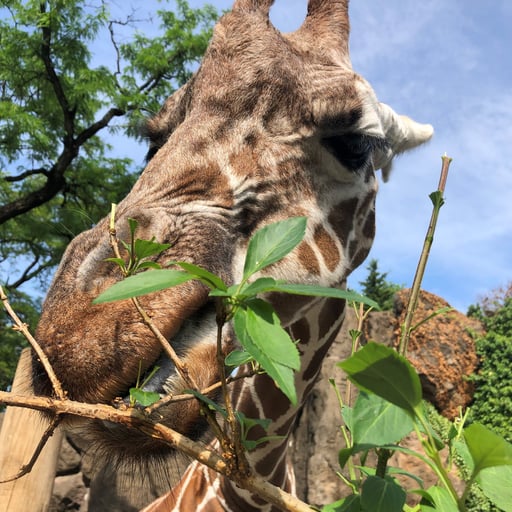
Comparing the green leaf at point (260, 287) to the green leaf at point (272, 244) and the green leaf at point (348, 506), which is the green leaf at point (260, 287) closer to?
the green leaf at point (272, 244)

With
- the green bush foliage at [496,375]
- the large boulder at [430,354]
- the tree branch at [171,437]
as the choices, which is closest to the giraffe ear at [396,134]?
the tree branch at [171,437]

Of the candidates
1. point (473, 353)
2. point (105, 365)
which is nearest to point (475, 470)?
point (105, 365)

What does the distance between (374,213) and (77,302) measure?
1.54m

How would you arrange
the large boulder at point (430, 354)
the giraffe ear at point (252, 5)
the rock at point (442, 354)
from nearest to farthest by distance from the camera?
the giraffe ear at point (252, 5) < the large boulder at point (430, 354) < the rock at point (442, 354)

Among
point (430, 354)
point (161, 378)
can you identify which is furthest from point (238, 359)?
point (430, 354)

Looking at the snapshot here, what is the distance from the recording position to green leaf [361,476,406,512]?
0.44 meters

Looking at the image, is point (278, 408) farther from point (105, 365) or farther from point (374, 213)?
point (105, 365)

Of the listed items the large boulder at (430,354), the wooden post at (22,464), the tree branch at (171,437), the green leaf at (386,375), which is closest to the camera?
the green leaf at (386,375)

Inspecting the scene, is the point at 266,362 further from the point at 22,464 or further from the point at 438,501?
the point at 22,464

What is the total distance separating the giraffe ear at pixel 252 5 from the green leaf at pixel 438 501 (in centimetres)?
220

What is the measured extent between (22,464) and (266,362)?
288 cm

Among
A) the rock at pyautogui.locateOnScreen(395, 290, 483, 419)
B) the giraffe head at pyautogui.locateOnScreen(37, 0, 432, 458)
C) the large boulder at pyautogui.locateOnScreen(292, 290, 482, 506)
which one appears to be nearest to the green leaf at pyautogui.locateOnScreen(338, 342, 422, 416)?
the giraffe head at pyautogui.locateOnScreen(37, 0, 432, 458)

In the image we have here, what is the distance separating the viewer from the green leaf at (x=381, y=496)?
0.44 meters

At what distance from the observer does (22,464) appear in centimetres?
281
